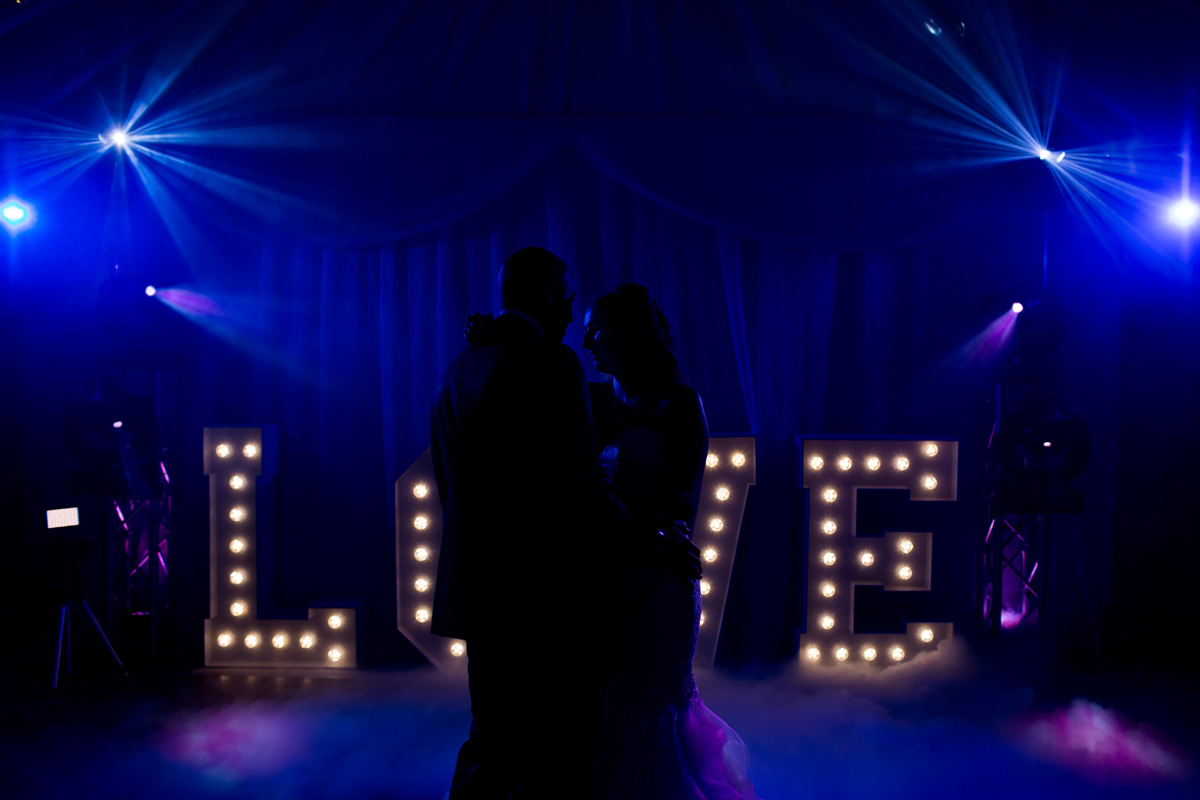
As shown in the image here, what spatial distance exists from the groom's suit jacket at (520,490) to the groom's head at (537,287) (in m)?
0.08

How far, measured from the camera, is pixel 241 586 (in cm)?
390

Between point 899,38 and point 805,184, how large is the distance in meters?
0.88

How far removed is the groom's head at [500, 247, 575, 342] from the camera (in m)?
1.79

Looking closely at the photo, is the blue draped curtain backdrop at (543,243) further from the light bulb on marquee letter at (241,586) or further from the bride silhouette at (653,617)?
the bride silhouette at (653,617)

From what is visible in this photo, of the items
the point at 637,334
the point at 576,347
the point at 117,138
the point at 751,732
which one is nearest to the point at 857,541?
the point at 751,732

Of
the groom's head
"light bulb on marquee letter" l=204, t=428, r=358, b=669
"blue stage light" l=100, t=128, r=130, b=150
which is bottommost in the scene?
"light bulb on marquee letter" l=204, t=428, r=358, b=669

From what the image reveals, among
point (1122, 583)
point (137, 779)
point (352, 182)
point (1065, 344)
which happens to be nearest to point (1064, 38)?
point (1065, 344)

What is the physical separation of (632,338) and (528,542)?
32.5 inches

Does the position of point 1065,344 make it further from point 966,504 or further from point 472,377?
point 472,377

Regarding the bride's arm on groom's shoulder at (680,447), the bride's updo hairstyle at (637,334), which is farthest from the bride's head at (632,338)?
the bride's arm on groom's shoulder at (680,447)

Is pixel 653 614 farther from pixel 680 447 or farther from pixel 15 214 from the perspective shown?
pixel 15 214

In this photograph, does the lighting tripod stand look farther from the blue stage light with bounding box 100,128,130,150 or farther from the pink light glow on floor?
the pink light glow on floor

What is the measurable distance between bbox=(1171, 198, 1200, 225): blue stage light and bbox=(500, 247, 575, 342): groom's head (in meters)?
4.33

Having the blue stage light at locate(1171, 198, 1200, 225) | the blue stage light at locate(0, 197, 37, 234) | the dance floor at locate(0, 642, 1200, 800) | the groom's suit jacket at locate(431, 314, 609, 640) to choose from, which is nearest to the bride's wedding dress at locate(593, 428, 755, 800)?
the groom's suit jacket at locate(431, 314, 609, 640)
